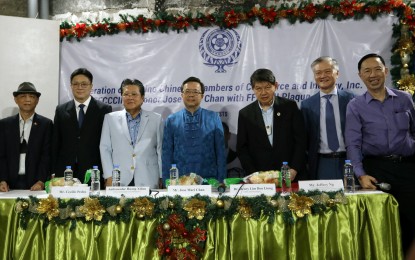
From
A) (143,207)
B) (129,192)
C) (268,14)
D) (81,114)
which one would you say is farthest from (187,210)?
(268,14)

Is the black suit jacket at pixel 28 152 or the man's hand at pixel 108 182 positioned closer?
the man's hand at pixel 108 182

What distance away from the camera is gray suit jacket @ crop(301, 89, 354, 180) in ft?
13.3

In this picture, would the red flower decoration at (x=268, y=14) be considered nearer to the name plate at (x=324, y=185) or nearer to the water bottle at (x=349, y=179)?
the water bottle at (x=349, y=179)

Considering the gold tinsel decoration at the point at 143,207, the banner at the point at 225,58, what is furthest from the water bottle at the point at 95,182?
the banner at the point at 225,58

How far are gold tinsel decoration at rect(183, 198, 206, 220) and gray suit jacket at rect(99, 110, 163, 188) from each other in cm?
115

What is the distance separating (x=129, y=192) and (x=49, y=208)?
19.7 inches

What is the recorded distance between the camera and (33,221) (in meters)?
3.04

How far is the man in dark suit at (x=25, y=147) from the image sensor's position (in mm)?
4074

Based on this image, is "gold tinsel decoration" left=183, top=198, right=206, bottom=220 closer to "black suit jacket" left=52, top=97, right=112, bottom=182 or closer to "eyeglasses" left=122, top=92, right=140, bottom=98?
"eyeglasses" left=122, top=92, right=140, bottom=98

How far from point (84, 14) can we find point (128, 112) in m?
1.91

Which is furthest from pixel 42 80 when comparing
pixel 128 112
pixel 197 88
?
pixel 197 88

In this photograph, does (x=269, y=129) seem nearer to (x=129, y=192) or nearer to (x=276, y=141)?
(x=276, y=141)

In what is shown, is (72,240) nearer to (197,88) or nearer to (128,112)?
(128,112)

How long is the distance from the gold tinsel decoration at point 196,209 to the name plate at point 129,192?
31 cm
